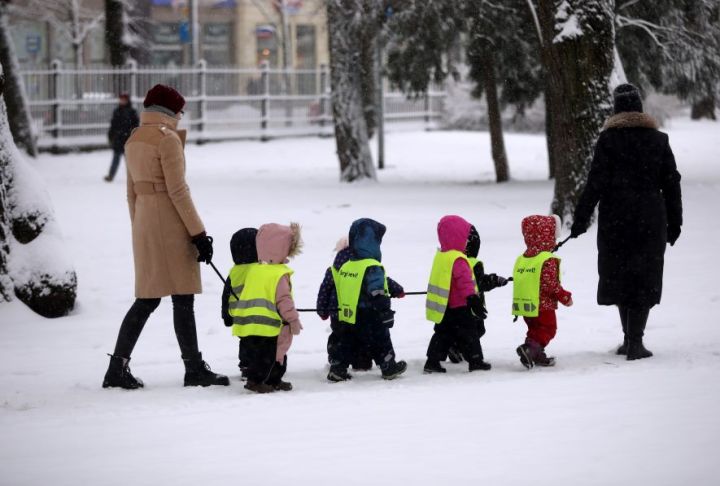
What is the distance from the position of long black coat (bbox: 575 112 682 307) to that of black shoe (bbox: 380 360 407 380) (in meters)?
1.44

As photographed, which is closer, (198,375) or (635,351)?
(198,375)

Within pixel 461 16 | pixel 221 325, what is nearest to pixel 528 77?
pixel 461 16

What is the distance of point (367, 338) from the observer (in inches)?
296

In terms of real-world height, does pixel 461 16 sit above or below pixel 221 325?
above

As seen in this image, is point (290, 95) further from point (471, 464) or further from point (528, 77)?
point (471, 464)

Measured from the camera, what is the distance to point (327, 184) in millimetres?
23172

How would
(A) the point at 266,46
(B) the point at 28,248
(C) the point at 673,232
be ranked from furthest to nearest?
1. (A) the point at 266,46
2. (B) the point at 28,248
3. (C) the point at 673,232

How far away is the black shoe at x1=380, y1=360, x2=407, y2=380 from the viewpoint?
7449 mm

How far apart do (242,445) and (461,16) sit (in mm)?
15553

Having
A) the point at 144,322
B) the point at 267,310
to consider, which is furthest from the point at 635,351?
the point at 144,322

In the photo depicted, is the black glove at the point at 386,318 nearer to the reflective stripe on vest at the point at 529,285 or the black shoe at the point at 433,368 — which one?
the black shoe at the point at 433,368

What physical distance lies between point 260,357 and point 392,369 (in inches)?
33.1

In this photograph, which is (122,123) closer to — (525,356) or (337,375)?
(337,375)

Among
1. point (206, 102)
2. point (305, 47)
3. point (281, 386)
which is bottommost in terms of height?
point (281, 386)
